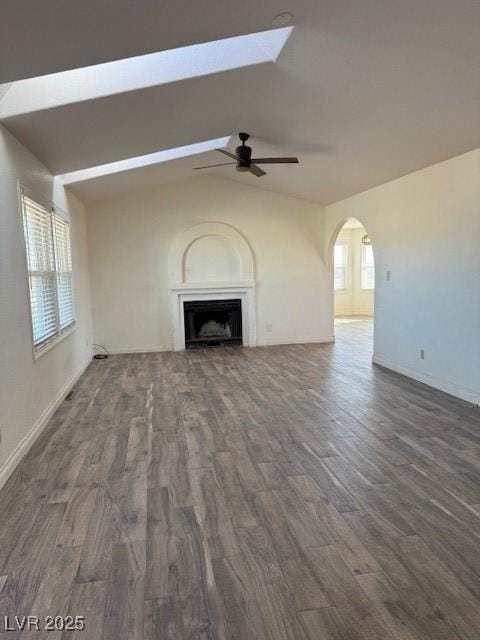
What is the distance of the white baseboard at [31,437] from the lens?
286 cm

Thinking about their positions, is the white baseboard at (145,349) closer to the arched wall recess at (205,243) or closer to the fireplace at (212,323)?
the fireplace at (212,323)

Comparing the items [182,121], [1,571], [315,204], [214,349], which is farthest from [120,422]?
[315,204]

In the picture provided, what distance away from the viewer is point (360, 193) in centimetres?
626

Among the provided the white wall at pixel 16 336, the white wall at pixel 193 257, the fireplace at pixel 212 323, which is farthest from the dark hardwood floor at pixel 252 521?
the fireplace at pixel 212 323

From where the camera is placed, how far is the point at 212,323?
7809mm

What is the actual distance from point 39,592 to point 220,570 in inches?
30.6

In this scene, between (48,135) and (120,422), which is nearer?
(48,135)

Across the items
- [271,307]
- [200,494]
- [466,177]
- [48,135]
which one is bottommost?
[200,494]

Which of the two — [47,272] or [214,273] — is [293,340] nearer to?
[214,273]

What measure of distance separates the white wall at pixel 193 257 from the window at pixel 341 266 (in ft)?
13.1

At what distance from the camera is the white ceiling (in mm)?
2145

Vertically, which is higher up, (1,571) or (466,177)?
(466,177)

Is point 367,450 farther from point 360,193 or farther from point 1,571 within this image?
point 360,193

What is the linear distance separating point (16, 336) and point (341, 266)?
382 inches
